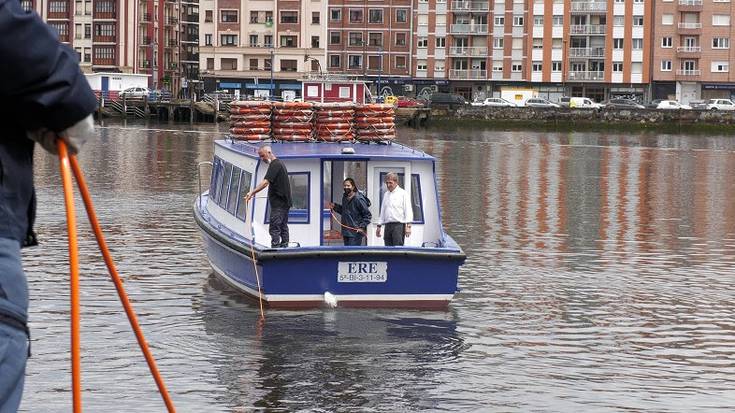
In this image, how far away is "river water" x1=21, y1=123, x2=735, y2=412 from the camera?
1306cm

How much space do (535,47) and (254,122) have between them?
122009 mm

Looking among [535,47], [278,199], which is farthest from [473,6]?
[278,199]

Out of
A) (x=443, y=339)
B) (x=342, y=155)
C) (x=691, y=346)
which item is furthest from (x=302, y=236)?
(x=691, y=346)

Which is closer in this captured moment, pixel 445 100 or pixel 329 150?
pixel 329 150

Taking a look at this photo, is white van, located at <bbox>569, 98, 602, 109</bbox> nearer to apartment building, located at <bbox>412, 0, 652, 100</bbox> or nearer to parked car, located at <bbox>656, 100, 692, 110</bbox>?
parked car, located at <bbox>656, 100, 692, 110</bbox>

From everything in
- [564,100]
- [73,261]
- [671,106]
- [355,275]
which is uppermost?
[564,100]

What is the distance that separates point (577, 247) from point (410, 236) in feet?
30.5

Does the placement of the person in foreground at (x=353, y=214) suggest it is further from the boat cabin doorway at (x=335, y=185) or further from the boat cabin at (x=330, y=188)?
the boat cabin doorway at (x=335, y=185)

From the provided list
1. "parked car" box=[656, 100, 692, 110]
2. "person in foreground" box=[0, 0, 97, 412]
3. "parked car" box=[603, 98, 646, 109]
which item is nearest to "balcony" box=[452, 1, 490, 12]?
"parked car" box=[603, 98, 646, 109]

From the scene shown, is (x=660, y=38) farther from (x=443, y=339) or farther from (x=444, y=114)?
(x=443, y=339)

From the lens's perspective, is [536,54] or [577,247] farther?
[536,54]

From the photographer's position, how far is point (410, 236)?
60.0ft

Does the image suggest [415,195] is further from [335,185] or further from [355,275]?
[355,275]

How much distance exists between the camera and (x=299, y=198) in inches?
733
